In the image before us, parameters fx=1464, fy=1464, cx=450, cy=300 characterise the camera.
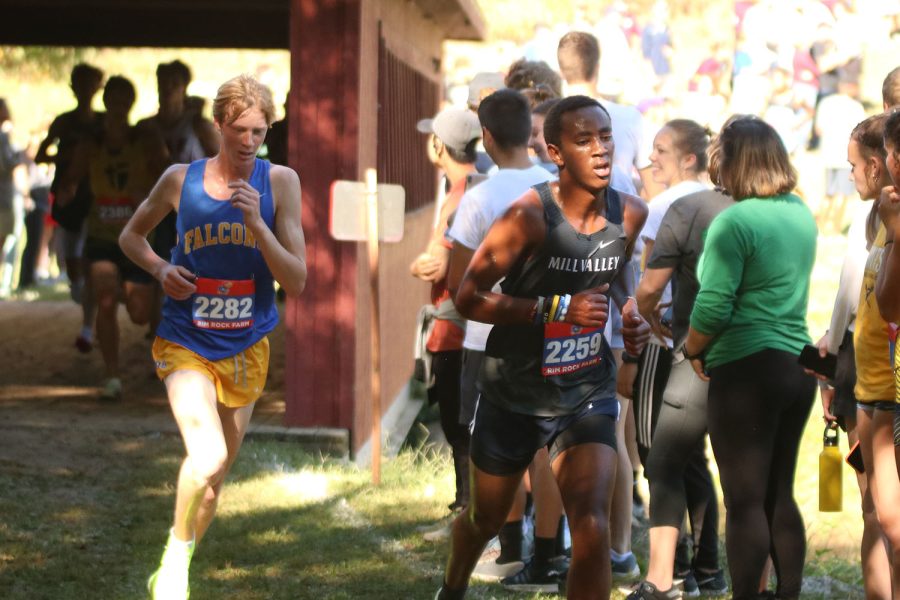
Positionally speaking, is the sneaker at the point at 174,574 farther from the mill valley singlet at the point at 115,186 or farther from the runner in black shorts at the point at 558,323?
the mill valley singlet at the point at 115,186

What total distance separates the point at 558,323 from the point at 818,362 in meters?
1.05

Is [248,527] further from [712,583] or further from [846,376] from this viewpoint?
[846,376]

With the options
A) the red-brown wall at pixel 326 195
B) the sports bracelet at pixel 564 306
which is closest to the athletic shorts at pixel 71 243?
the red-brown wall at pixel 326 195

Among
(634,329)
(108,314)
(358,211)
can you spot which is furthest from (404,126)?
(634,329)

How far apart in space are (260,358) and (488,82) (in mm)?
2994

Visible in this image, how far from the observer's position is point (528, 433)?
5.23m

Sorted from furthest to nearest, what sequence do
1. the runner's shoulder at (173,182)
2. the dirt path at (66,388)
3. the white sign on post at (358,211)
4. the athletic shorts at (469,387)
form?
the dirt path at (66,388) < the white sign on post at (358,211) < the athletic shorts at (469,387) < the runner's shoulder at (173,182)

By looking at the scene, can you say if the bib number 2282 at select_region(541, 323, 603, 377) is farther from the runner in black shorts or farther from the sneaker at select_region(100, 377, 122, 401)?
the sneaker at select_region(100, 377, 122, 401)

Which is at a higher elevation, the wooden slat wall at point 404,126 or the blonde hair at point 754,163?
the wooden slat wall at point 404,126

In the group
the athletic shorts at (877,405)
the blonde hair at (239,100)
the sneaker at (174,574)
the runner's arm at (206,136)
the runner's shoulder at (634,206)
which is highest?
the runner's arm at (206,136)

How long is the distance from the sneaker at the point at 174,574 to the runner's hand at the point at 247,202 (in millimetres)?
1257

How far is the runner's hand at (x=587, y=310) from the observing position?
4980 millimetres

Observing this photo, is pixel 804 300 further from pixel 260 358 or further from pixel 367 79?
pixel 367 79

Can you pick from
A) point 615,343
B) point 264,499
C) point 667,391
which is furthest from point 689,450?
point 264,499
